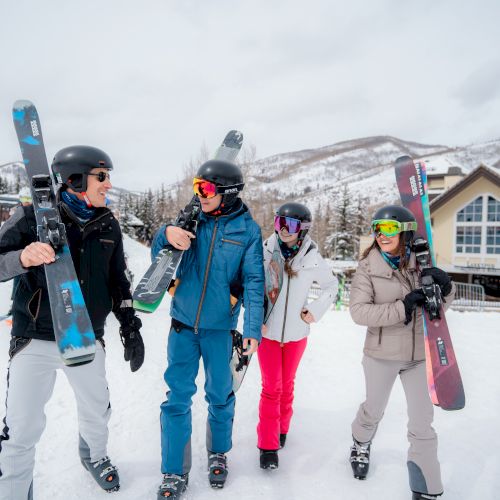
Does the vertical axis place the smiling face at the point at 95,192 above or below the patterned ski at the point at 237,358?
above

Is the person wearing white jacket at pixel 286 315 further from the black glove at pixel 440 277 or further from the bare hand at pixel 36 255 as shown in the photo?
the bare hand at pixel 36 255

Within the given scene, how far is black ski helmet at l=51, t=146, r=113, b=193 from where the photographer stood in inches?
92.2

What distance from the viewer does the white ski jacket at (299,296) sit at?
3016 mm

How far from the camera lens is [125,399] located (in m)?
3.96

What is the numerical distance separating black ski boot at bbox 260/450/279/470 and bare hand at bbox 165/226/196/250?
1807 millimetres

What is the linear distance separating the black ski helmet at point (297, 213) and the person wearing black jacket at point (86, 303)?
140 centimetres

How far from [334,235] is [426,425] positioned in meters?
35.6

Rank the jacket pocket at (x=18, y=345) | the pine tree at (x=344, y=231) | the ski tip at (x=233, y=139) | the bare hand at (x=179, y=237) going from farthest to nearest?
the pine tree at (x=344, y=231) → the ski tip at (x=233, y=139) → the bare hand at (x=179, y=237) → the jacket pocket at (x=18, y=345)

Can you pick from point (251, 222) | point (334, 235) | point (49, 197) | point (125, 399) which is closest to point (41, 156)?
point (49, 197)

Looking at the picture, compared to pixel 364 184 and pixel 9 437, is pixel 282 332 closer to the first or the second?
pixel 9 437

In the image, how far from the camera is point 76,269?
2.35m

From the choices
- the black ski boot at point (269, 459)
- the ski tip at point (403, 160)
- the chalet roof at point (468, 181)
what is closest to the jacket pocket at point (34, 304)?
the black ski boot at point (269, 459)

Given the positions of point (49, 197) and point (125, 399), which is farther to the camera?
point (125, 399)

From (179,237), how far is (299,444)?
7.37ft
